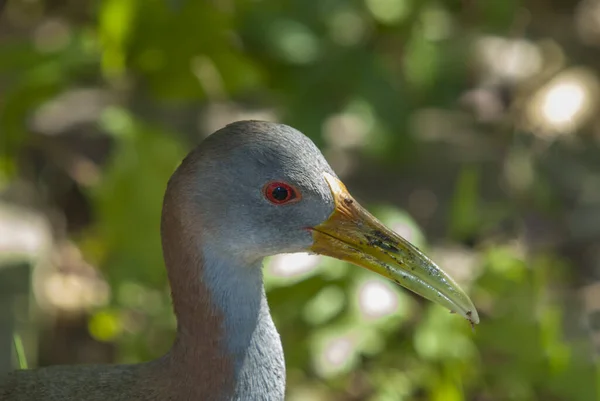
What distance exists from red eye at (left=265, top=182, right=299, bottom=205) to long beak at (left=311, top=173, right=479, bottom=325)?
89 millimetres

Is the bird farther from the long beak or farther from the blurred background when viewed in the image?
the blurred background

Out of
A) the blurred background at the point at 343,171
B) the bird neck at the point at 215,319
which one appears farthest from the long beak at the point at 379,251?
the blurred background at the point at 343,171

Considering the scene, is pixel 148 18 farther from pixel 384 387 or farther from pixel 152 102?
pixel 384 387

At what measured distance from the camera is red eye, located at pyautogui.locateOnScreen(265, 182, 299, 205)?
2232 millimetres

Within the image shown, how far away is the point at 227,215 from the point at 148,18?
1574 mm

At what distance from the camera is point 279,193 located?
2.24 m

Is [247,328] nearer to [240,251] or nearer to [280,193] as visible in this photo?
[240,251]

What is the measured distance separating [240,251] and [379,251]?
308 mm

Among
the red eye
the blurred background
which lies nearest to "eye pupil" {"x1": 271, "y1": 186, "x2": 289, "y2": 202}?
the red eye

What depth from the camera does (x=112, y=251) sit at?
353 centimetres


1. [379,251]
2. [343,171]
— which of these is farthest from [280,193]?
[343,171]

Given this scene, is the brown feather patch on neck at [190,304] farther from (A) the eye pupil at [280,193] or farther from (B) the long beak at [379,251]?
(B) the long beak at [379,251]

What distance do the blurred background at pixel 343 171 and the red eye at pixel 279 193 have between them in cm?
86

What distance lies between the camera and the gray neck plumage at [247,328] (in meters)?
2.23
